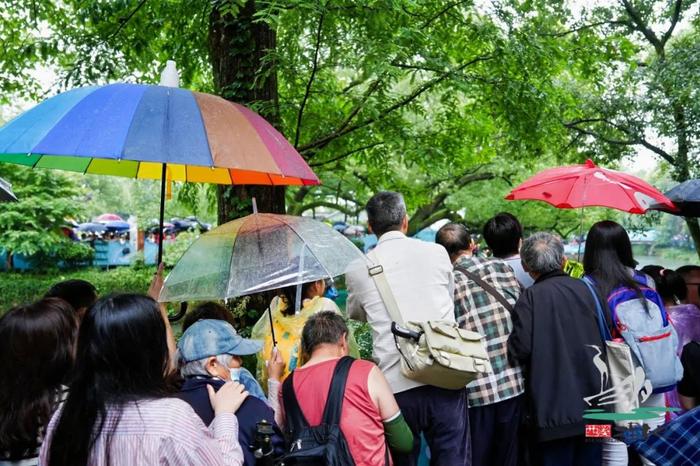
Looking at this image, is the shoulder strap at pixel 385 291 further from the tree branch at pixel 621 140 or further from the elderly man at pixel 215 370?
the tree branch at pixel 621 140

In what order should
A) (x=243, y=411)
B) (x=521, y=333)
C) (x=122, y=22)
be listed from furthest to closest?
(x=122, y=22) → (x=521, y=333) → (x=243, y=411)

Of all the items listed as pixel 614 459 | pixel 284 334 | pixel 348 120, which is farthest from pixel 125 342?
pixel 348 120

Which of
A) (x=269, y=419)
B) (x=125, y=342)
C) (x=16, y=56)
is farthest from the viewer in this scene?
(x=16, y=56)

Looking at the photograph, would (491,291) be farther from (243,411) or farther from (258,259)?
(243,411)

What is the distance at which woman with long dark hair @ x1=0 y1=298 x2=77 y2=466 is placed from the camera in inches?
96.3

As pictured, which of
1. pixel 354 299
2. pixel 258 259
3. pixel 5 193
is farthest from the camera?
pixel 5 193

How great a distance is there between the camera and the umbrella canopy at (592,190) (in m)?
5.02

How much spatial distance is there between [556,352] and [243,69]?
12.7 feet

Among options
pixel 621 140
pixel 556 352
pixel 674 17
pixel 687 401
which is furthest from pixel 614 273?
pixel 674 17

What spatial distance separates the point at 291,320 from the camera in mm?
3793

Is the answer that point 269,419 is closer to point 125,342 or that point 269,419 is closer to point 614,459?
point 125,342

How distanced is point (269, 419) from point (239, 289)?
29.0 inches

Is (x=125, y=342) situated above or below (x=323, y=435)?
above

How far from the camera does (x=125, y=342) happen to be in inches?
83.7
